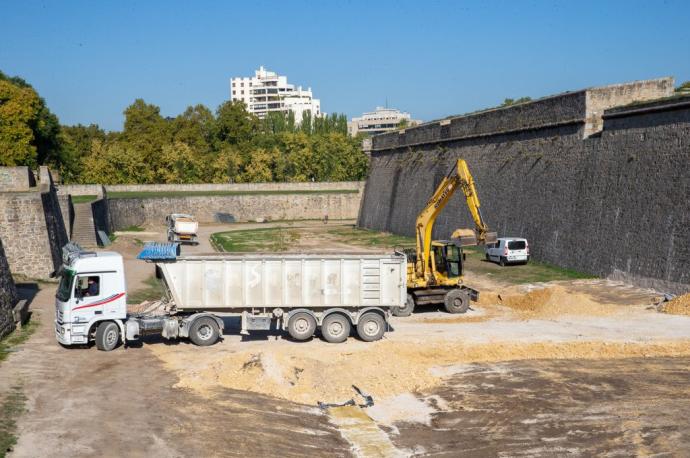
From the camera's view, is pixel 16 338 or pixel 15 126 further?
pixel 15 126

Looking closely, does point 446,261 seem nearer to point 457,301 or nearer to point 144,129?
point 457,301

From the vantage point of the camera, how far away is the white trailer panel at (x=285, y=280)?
21250 mm

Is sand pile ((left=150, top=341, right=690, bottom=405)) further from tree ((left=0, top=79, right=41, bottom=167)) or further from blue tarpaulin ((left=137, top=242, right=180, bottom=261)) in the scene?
tree ((left=0, top=79, right=41, bottom=167))

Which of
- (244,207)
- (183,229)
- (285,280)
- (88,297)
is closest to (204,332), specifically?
(285,280)

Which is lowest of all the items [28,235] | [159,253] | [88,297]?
[88,297]

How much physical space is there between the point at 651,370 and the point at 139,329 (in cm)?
1341

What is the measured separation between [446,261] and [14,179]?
79.7 feet

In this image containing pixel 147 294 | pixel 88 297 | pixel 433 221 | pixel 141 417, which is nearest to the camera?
pixel 141 417

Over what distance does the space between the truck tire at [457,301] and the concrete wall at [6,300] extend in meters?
14.2

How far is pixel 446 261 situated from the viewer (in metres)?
26.5

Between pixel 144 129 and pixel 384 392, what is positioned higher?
pixel 144 129

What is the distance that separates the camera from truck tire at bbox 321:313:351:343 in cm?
2180

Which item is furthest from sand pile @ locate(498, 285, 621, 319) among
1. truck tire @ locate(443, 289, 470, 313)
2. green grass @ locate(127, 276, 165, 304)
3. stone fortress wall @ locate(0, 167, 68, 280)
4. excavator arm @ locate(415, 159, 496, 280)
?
stone fortress wall @ locate(0, 167, 68, 280)

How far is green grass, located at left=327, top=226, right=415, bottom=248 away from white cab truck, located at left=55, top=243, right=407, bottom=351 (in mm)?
24658
